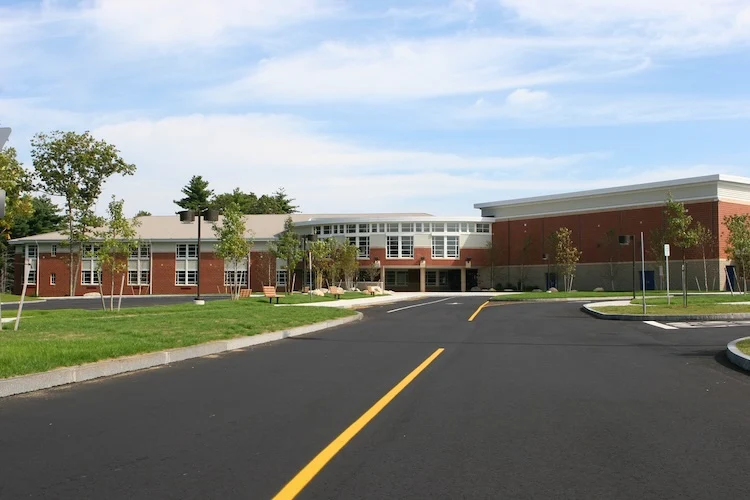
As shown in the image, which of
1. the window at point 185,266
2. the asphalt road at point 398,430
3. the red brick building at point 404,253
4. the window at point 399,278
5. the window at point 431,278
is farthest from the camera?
the window at point 431,278

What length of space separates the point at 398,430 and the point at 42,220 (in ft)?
322

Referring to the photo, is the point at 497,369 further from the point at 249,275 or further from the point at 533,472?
the point at 249,275

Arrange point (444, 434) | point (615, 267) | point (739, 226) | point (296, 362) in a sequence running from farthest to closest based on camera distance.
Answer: point (615, 267)
point (739, 226)
point (296, 362)
point (444, 434)

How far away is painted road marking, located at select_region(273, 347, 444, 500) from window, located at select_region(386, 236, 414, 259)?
65669 millimetres

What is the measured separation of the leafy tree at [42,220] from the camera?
90562 millimetres

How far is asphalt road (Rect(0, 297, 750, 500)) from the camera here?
17.8 feet

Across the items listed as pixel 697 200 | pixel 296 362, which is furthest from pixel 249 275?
pixel 296 362

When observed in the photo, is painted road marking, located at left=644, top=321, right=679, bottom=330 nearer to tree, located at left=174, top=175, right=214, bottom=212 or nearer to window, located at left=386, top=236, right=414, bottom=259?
window, located at left=386, top=236, right=414, bottom=259

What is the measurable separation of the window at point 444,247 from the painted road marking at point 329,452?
65.9 meters

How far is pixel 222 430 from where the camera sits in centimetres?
737

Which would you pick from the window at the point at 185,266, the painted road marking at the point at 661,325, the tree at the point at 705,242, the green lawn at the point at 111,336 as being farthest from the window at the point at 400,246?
the green lawn at the point at 111,336

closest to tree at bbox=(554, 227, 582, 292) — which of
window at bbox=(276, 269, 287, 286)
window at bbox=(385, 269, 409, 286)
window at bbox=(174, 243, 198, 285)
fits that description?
window at bbox=(385, 269, 409, 286)

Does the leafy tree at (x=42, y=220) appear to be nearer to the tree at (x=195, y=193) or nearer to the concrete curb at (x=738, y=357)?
the tree at (x=195, y=193)

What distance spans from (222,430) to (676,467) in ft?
13.9
